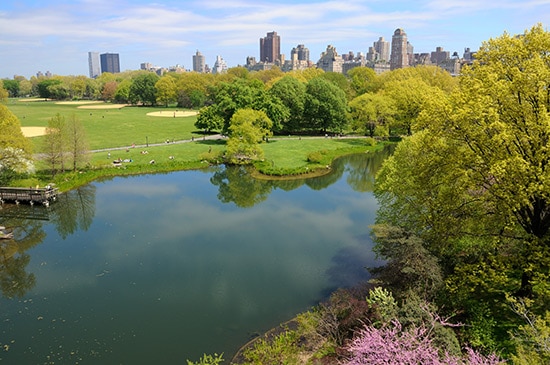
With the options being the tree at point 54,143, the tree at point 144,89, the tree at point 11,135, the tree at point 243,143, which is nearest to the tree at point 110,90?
the tree at point 144,89

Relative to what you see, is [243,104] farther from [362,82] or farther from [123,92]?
[123,92]

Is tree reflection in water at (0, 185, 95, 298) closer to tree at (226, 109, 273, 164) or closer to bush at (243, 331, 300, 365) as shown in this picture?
bush at (243, 331, 300, 365)

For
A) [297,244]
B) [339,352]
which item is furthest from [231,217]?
[339,352]

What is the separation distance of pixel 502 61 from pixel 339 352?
12.4 metres

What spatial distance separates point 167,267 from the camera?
22438mm

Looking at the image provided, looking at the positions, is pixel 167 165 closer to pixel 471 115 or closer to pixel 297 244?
pixel 297 244

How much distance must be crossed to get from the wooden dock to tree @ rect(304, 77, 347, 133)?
146ft

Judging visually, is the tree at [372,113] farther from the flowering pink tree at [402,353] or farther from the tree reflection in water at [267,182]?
the flowering pink tree at [402,353]

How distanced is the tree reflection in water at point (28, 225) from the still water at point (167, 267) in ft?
0.33

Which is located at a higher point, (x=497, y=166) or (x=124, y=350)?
(x=497, y=166)

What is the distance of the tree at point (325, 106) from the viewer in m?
65.8

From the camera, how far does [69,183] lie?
37.8m

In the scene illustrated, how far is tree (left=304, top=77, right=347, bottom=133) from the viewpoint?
6575 centimetres

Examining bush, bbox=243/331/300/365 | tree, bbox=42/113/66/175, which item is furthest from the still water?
tree, bbox=42/113/66/175
